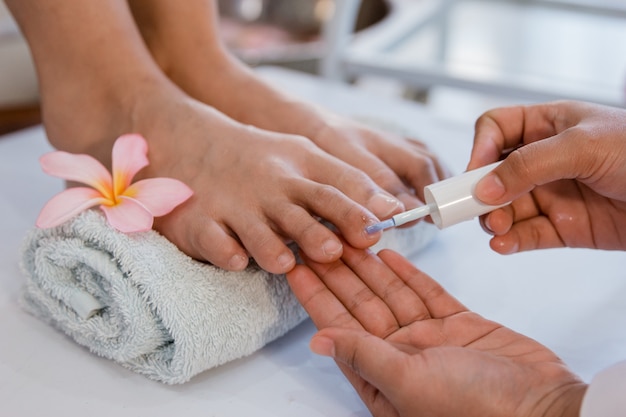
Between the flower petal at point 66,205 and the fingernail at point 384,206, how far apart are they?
0.97 ft

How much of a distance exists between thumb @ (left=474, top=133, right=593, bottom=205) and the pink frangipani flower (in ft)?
1.13

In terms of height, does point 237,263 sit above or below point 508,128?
below

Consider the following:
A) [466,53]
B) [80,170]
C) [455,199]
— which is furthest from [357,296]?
[466,53]

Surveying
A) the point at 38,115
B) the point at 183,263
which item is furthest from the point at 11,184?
the point at 38,115

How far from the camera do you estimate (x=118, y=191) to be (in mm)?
815

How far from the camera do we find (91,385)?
709 millimetres

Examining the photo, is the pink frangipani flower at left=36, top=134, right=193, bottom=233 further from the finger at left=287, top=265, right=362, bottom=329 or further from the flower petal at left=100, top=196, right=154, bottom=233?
the finger at left=287, top=265, right=362, bottom=329

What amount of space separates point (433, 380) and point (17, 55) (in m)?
1.65

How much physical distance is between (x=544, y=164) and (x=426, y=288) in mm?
175

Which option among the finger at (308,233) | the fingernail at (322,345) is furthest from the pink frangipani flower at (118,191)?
the fingernail at (322,345)

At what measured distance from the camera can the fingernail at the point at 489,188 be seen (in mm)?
726

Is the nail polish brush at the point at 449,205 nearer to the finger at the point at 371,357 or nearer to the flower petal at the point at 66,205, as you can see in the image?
the finger at the point at 371,357

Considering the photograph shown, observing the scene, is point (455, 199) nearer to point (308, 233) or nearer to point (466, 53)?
point (308, 233)

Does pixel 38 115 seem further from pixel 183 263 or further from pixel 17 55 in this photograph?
pixel 183 263
